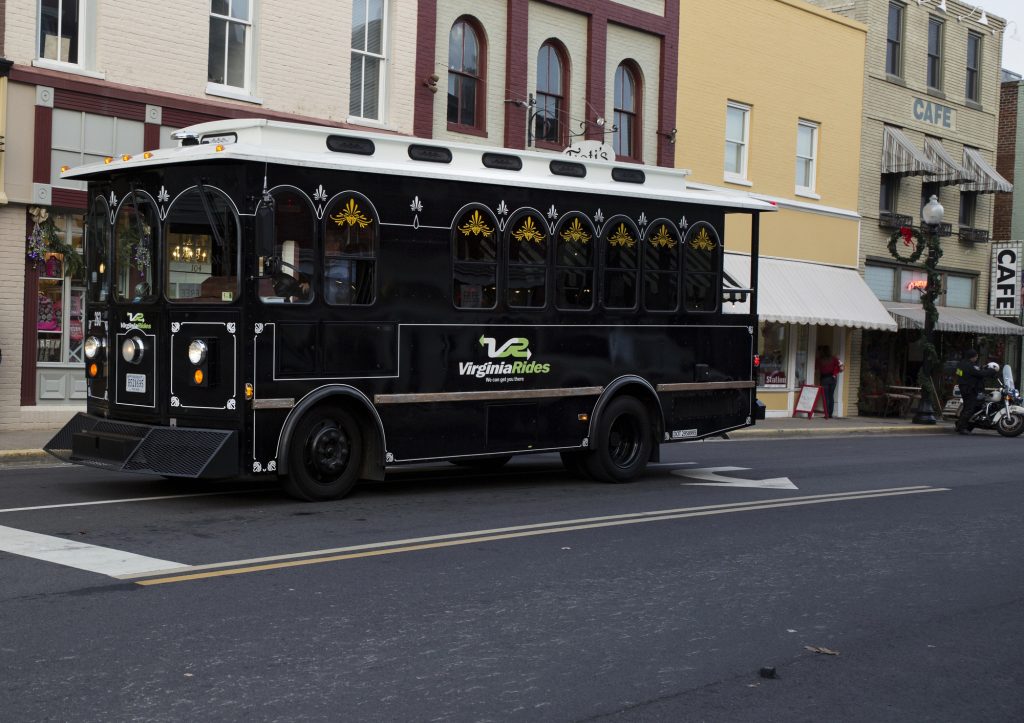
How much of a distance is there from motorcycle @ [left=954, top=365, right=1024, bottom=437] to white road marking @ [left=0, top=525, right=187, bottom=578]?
20862 mm

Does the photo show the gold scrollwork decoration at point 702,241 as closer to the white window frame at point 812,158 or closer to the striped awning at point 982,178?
the white window frame at point 812,158

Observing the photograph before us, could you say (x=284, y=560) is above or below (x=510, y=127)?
below

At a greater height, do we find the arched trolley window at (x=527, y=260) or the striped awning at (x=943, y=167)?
the striped awning at (x=943, y=167)

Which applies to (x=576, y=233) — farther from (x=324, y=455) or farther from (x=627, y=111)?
(x=627, y=111)

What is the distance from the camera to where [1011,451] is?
2030 cm

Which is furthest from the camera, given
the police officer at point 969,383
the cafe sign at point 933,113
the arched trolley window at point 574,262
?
the cafe sign at point 933,113

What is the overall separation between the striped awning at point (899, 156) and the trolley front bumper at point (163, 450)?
25.9 m

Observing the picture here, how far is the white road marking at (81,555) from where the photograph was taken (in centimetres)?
774

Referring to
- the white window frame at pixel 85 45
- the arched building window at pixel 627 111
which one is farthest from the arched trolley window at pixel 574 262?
the arched building window at pixel 627 111

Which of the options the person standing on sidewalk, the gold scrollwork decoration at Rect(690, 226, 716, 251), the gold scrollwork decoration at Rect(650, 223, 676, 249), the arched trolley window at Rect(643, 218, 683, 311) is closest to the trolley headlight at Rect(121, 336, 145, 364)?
the arched trolley window at Rect(643, 218, 683, 311)

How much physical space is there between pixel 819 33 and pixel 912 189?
218 inches

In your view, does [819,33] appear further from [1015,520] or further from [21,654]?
[21,654]

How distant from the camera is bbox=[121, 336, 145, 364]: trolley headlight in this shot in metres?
10.9

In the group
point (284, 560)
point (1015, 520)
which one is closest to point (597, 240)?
point (1015, 520)
